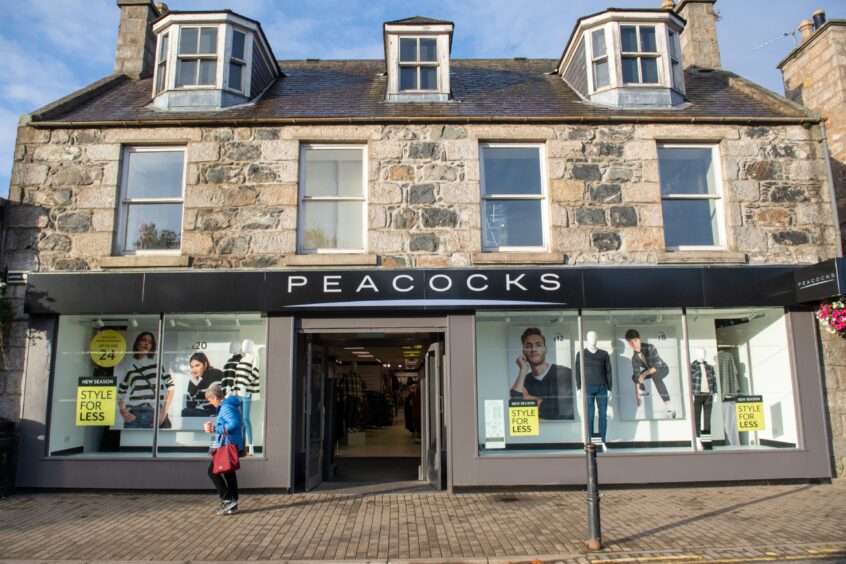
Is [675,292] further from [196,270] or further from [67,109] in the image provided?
[67,109]

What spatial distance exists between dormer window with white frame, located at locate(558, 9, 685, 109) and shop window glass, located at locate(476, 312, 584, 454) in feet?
14.4

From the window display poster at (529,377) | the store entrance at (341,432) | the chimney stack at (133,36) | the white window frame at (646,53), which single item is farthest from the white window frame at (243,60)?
the white window frame at (646,53)

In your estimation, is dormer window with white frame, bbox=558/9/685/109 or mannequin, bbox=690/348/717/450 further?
dormer window with white frame, bbox=558/9/685/109

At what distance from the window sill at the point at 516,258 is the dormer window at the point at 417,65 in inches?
147

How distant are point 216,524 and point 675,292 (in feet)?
24.0

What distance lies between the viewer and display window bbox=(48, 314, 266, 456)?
352 inches

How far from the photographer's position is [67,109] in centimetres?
995

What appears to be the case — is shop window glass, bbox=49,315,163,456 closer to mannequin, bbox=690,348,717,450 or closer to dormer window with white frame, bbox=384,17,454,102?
dormer window with white frame, bbox=384,17,454,102

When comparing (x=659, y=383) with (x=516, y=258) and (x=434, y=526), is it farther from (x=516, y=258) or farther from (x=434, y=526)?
(x=434, y=526)

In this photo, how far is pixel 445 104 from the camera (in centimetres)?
1036

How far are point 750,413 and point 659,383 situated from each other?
1.49 metres

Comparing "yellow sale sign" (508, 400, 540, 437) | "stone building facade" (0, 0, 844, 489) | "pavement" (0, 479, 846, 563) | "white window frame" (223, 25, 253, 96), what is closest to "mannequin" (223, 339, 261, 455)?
"stone building facade" (0, 0, 844, 489)

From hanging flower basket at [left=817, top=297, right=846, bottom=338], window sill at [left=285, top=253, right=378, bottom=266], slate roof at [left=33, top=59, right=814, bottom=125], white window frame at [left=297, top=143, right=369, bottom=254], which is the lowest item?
hanging flower basket at [left=817, top=297, right=846, bottom=338]

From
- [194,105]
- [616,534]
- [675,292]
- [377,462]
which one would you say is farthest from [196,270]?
[675,292]
